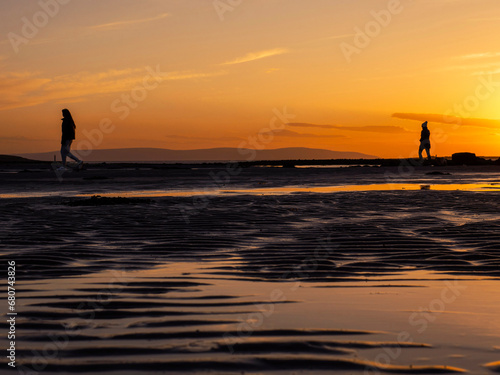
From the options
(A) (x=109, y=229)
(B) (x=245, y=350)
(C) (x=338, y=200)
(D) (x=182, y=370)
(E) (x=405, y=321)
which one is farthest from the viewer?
(C) (x=338, y=200)

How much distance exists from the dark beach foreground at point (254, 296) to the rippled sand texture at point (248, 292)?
0.7 inches

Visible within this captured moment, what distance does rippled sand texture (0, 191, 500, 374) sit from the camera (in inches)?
159

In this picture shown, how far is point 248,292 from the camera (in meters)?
6.07

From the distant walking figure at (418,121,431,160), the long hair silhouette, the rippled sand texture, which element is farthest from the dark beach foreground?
the distant walking figure at (418,121,431,160)

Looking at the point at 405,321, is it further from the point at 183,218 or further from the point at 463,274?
the point at 183,218

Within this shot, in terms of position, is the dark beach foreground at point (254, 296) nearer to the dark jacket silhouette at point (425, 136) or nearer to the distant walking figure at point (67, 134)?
the distant walking figure at point (67, 134)

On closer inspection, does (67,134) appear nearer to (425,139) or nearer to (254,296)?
(254,296)

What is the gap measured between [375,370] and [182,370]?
117cm

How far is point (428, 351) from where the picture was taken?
418cm

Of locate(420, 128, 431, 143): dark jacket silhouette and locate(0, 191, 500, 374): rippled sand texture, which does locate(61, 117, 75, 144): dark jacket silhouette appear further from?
locate(420, 128, 431, 143): dark jacket silhouette

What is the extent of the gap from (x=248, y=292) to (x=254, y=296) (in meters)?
0.21

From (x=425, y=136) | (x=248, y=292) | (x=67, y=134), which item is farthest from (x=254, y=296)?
(x=425, y=136)

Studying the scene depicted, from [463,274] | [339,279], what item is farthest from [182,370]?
[463,274]

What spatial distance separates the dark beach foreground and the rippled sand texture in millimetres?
17
